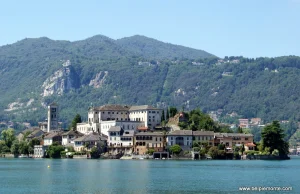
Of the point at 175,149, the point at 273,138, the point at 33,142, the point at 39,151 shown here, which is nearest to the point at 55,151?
the point at 39,151

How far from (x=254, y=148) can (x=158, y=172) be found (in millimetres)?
58643

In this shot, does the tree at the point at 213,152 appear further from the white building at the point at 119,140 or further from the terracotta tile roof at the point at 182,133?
the white building at the point at 119,140

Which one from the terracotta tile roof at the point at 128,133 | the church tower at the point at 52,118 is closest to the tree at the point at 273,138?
the terracotta tile roof at the point at 128,133

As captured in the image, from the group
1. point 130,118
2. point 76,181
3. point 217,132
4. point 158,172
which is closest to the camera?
point 76,181

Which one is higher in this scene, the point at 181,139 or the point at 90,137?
the point at 90,137

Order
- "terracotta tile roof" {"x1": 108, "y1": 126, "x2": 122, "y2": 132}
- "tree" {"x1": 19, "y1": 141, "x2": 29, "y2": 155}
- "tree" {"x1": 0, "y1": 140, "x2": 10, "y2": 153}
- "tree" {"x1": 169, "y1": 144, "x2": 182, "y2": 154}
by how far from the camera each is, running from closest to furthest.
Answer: "tree" {"x1": 169, "y1": 144, "x2": 182, "y2": 154}, "terracotta tile roof" {"x1": 108, "y1": 126, "x2": 122, "y2": 132}, "tree" {"x1": 19, "y1": 141, "x2": 29, "y2": 155}, "tree" {"x1": 0, "y1": 140, "x2": 10, "y2": 153}

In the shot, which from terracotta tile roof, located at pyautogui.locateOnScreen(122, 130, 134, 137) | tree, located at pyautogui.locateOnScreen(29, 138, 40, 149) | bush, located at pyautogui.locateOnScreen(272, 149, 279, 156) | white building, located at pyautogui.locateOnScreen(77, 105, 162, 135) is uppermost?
white building, located at pyautogui.locateOnScreen(77, 105, 162, 135)


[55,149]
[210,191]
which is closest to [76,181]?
[210,191]

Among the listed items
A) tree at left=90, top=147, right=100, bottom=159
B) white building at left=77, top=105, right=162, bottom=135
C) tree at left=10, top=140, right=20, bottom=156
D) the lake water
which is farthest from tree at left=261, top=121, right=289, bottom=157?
tree at left=10, top=140, right=20, bottom=156

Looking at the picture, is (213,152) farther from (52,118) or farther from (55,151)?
(52,118)

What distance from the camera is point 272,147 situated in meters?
148

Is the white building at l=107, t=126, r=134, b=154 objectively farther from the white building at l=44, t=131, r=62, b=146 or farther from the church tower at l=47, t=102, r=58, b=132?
the church tower at l=47, t=102, r=58, b=132

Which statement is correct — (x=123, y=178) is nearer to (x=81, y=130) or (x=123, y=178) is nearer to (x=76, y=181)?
(x=76, y=181)

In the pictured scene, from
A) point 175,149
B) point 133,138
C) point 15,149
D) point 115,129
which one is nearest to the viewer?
point 175,149
